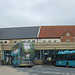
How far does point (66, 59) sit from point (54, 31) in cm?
3370

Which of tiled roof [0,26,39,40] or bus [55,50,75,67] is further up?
tiled roof [0,26,39,40]

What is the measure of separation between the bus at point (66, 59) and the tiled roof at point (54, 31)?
27192mm

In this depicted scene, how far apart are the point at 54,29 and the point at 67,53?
35279mm

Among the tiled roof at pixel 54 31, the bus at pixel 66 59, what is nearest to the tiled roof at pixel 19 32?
the tiled roof at pixel 54 31

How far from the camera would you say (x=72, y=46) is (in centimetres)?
4912

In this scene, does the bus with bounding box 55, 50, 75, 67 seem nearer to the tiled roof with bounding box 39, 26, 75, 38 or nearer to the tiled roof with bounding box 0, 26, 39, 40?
the tiled roof with bounding box 39, 26, 75, 38

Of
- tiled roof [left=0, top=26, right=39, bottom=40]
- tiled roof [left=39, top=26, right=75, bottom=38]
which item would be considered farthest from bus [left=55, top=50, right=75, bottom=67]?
tiled roof [left=0, top=26, right=39, bottom=40]

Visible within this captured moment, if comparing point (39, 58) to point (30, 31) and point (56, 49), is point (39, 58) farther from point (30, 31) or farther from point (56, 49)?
point (30, 31)

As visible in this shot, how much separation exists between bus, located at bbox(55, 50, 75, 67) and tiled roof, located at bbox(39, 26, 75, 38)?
27.2 metres

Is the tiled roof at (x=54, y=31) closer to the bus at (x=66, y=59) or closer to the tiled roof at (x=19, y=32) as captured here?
the tiled roof at (x=19, y=32)

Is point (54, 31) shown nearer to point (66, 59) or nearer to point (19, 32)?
point (19, 32)

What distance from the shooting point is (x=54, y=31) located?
222 ft

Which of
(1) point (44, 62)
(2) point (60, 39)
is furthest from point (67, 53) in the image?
(2) point (60, 39)

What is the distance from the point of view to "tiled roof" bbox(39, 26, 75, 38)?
6531 cm
